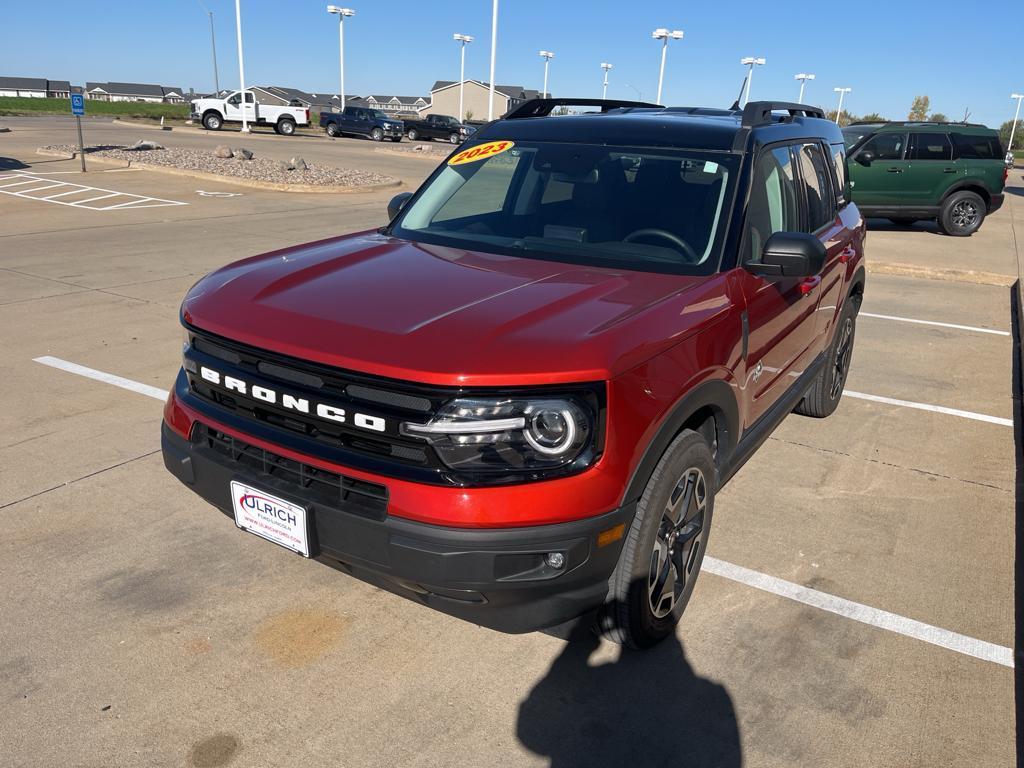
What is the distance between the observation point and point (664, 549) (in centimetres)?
302

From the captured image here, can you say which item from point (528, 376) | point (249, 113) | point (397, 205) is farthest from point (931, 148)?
point (249, 113)

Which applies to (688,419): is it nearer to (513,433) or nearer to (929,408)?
(513,433)

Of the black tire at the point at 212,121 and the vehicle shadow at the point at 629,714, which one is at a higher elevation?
the black tire at the point at 212,121

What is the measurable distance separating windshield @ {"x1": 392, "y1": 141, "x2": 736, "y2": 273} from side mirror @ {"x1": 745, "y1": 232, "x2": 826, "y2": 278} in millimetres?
217

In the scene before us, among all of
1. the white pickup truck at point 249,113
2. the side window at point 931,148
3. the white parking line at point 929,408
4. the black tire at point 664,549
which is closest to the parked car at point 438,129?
the white pickup truck at point 249,113

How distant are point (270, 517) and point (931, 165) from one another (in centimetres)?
1609

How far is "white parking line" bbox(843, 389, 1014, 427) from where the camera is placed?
5914mm

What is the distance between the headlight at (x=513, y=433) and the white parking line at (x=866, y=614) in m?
1.58

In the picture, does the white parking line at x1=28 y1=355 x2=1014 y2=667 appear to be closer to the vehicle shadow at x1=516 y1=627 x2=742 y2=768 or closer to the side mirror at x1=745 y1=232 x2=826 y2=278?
the vehicle shadow at x1=516 y1=627 x2=742 y2=768

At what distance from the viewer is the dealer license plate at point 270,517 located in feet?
8.68

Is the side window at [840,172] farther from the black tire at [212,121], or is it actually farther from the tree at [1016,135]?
the tree at [1016,135]

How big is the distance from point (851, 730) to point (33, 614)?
3033 mm

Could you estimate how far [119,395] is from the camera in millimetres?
5410

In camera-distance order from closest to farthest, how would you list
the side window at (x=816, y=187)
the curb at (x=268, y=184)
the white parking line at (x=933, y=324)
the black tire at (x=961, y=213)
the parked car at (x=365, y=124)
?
1. the side window at (x=816, y=187)
2. the white parking line at (x=933, y=324)
3. the black tire at (x=961, y=213)
4. the curb at (x=268, y=184)
5. the parked car at (x=365, y=124)
